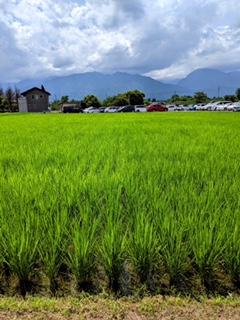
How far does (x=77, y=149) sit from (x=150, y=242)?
4046mm

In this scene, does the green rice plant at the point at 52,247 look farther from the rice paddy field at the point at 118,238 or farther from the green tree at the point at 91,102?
the green tree at the point at 91,102

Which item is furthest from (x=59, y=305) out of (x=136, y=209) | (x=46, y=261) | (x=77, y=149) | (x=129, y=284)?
(x=77, y=149)

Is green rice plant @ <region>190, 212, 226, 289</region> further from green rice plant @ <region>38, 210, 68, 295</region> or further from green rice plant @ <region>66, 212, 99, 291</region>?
green rice plant @ <region>38, 210, 68, 295</region>

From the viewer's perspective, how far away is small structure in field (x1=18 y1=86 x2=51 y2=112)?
51719 mm

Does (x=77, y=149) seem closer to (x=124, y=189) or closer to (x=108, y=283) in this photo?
(x=124, y=189)

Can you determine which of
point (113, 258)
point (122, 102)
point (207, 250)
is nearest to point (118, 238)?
point (113, 258)

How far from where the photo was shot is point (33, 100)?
171ft

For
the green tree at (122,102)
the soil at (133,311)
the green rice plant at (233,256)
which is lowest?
the soil at (133,311)

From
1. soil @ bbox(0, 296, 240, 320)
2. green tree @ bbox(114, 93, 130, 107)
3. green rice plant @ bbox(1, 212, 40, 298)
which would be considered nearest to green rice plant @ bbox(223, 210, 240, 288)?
soil @ bbox(0, 296, 240, 320)

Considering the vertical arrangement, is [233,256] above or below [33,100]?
below

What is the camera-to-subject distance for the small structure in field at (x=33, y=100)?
51.7 m

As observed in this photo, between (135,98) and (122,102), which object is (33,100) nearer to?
(122,102)

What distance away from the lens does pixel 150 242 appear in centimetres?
183

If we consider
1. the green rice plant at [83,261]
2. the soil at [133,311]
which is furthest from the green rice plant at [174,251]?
the green rice plant at [83,261]
